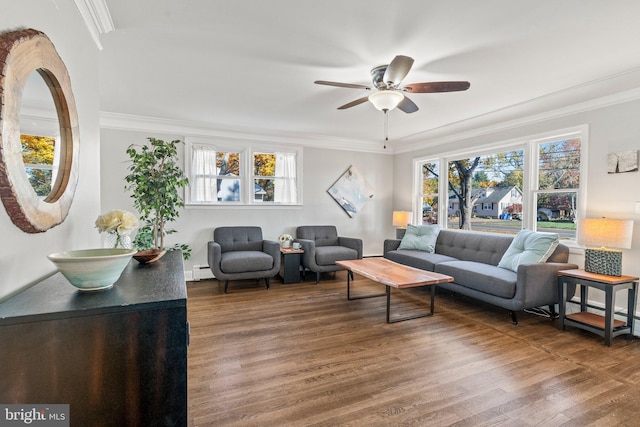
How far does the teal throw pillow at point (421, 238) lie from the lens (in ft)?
15.3

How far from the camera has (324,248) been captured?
4941mm

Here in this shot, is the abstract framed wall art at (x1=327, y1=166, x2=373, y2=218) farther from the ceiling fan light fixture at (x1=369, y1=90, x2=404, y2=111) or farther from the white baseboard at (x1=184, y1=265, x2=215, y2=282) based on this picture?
the ceiling fan light fixture at (x1=369, y1=90, x2=404, y2=111)

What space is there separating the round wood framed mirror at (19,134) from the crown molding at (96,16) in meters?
0.61

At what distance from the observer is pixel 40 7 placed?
4.11 feet

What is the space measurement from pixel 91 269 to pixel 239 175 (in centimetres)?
411

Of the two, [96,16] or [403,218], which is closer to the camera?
[96,16]


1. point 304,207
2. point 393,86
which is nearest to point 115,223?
point 393,86

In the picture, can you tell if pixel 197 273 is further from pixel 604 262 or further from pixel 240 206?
pixel 604 262

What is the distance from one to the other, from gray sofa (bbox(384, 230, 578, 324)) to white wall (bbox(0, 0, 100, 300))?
3.56m

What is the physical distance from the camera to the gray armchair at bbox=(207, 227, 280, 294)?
4.07 meters

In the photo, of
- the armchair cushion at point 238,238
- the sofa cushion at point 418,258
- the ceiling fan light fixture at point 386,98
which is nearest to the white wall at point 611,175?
the sofa cushion at point 418,258

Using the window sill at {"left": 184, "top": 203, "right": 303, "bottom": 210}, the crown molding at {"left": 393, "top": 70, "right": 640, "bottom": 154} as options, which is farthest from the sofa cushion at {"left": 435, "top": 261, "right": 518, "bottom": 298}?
the window sill at {"left": 184, "top": 203, "right": 303, "bottom": 210}

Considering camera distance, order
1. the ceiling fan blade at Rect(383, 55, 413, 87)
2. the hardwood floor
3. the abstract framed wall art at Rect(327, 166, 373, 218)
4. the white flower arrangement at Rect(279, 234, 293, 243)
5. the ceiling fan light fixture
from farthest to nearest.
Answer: the abstract framed wall art at Rect(327, 166, 373, 218) < the white flower arrangement at Rect(279, 234, 293, 243) < the ceiling fan light fixture < the ceiling fan blade at Rect(383, 55, 413, 87) < the hardwood floor

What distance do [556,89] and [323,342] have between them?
11.3 feet
